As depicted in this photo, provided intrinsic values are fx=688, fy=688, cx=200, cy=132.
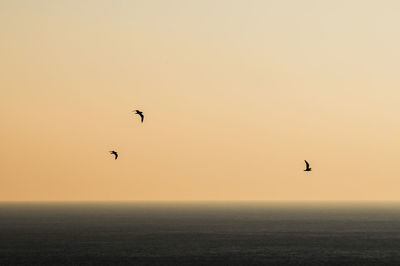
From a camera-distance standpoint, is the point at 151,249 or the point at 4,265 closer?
the point at 4,265

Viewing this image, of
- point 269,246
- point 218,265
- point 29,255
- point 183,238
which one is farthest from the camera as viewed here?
point 183,238

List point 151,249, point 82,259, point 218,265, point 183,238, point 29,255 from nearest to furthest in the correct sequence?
1. point 218,265
2. point 82,259
3. point 29,255
4. point 151,249
5. point 183,238

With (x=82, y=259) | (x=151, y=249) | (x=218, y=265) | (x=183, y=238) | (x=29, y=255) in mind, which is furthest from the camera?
(x=183, y=238)

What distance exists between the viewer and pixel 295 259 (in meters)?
134

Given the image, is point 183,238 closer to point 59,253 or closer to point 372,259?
point 59,253

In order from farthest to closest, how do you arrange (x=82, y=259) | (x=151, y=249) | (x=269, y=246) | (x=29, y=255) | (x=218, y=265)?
1. (x=269, y=246)
2. (x=151, y=249)
3. (x=29, y=255)
4. (x=82, y=259)
5. (x=218, y=265)

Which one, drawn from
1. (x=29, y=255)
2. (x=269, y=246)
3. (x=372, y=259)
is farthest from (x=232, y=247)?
(x=29, y=255)

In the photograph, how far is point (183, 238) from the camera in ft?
622

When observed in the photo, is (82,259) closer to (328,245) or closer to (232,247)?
(232,247)

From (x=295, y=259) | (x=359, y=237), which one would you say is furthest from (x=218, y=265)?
(x=359, y=237)

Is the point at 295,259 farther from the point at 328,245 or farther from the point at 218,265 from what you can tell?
the point at 328,245

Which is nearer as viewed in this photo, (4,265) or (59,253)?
(4,265)

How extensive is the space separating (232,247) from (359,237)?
53112mm

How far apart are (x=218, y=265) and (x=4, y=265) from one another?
38.4 metres
